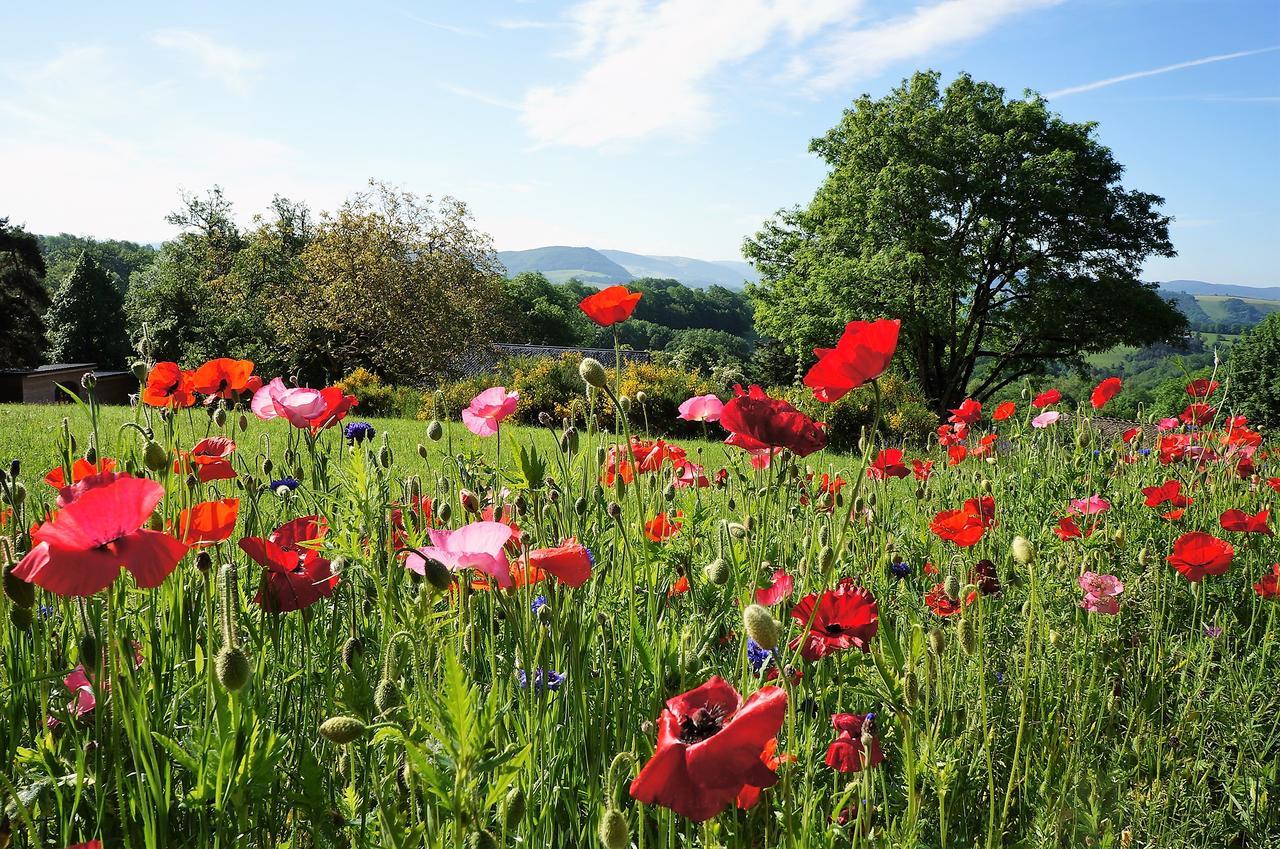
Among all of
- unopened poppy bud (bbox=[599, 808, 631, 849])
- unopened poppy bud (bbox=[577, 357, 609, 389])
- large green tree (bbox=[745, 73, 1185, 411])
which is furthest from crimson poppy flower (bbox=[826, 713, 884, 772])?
large green tree (bbox=[745, 73, 1185, 411])

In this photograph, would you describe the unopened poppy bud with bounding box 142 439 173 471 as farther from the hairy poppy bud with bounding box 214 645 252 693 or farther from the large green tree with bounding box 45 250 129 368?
the large green tree with bounding box 45 250 129 368

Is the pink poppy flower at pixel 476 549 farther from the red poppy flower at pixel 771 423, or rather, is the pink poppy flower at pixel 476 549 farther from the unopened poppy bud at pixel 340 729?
the red poppy flower at pixel 771 423

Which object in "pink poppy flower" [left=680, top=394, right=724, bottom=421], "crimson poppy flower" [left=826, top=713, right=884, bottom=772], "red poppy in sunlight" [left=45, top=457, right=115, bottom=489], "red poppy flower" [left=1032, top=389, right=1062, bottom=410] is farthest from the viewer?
"red poppy flower" [left=1032, top=389, right=1062, bottom=410]

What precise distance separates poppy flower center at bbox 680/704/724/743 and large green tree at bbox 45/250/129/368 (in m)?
51.0

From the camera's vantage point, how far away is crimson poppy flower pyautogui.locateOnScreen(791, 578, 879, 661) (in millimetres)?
1313

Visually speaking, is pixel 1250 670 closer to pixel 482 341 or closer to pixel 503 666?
pixel 503 666

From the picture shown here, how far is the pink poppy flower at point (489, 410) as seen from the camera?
5.95 ft

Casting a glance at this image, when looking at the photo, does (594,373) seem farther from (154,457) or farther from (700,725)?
(154,457)

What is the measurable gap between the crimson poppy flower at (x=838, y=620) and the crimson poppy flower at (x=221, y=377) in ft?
4.77

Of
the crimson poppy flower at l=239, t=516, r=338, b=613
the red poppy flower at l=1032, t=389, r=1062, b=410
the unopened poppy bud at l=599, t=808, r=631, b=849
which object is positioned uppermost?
the red poppy flower at l=1032, t=389, r=1062, b=410

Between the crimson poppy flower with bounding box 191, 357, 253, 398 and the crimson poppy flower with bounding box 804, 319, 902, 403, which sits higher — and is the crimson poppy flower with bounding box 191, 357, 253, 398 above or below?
below

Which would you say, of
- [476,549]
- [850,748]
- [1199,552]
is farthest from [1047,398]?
[476,549]

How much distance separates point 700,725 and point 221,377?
5.56ft

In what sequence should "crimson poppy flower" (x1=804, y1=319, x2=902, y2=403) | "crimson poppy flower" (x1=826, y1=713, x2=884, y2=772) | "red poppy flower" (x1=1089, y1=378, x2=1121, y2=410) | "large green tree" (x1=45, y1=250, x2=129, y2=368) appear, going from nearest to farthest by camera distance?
1. "crimson poppy flower" (x1=804, y1=319, x2=902, y2=403)
2. "crimson poppy flower" (x1=826, y1=713, x2=884, y2=772)
3. "red poppy flower" (x1=1089, y1=378, x2=1121, y2=410)
4. "large green tree" (x1=45, y1=250, x2=129, y2=368)
